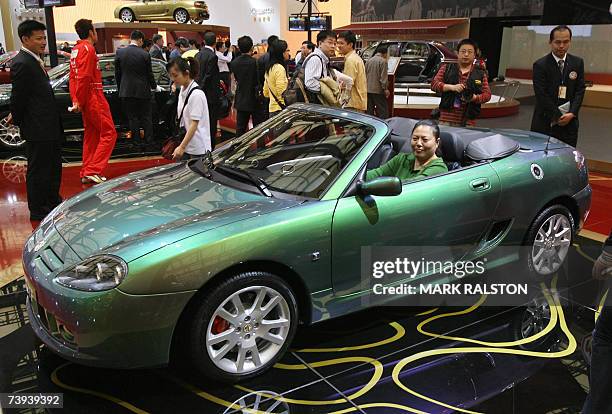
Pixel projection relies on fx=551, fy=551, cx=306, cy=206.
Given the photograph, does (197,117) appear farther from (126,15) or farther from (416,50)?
(126,15)

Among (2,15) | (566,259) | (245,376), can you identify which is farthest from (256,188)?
(2,15)

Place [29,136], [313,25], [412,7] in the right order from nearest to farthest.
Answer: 1. [29,136]
2. [313,25]
3. [412,7]

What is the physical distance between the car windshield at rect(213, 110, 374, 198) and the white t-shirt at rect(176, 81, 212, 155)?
84 cm

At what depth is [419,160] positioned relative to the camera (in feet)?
11.3

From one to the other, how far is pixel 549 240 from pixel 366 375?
6.12ft

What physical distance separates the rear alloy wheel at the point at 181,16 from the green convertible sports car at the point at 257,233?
1601 centimetres

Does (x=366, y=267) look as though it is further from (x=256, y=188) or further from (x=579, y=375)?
(x=579, y=375)

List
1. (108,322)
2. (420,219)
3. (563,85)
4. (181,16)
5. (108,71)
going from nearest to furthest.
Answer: (108,322) → (420,219) → (563,85) → (108,71) → (181,16)

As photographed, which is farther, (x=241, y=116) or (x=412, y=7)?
(x=412, y=7)

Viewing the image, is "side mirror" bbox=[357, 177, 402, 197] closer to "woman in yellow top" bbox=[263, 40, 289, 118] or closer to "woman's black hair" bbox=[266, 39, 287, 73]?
"woman in yellow top" bbox=[263, 40, 289, 118]

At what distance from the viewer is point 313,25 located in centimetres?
1759

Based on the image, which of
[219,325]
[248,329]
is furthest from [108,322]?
[248,329]

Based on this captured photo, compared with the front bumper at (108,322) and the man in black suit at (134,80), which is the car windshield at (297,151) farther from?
the man in black suit at (134,80)

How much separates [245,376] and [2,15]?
15.1 meters
